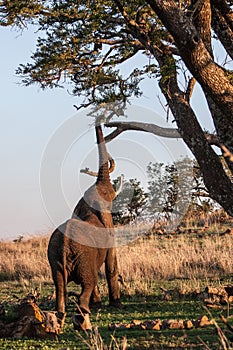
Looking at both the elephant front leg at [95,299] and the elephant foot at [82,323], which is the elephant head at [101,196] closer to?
the elephant front leg at [95,299]

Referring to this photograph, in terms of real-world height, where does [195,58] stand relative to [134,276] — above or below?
above

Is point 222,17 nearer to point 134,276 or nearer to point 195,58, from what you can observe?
point 195,58

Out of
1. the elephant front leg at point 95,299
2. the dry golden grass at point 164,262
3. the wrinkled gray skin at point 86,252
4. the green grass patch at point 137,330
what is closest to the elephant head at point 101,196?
the wrinkled gray skin at point 86,252

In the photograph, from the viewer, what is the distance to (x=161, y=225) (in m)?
23.6

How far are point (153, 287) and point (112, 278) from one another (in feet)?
4.91

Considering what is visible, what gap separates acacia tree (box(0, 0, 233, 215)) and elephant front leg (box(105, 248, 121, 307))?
7.03 feet

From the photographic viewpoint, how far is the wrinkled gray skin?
30.9 ft

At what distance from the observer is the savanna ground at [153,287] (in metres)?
Result: 7.14

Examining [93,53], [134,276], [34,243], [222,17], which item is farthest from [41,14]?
[34,243]

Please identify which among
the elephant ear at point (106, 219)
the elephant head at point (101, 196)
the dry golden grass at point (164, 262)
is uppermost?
the elephant head at point (101, 196)

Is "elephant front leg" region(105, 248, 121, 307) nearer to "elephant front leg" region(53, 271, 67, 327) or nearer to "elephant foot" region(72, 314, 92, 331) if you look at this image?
"elephant front leg" region(53, 271, 67, 327)

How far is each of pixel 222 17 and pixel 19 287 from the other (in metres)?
7.48

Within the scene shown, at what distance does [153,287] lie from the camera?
1248 cm

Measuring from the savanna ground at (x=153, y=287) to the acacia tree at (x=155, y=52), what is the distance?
77.9 inches
